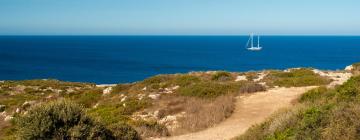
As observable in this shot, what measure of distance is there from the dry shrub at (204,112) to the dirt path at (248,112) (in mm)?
347

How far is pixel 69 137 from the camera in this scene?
11266mm

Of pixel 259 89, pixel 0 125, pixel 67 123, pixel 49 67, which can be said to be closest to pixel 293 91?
pixel 259 89

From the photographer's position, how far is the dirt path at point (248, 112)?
Result: 47.4 feet

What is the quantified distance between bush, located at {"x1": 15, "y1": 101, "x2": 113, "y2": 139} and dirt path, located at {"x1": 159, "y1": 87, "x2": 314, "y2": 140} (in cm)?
369

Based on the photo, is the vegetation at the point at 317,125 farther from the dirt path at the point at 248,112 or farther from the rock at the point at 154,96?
the rock at the point at 154,96

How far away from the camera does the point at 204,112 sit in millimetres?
17844

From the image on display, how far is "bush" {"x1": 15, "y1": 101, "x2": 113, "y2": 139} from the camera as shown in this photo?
439 inches

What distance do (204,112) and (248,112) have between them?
2.08 m

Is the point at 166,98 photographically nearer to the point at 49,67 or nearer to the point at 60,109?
the point at 60,109

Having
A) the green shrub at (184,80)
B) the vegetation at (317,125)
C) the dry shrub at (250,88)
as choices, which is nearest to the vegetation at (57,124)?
the vegetation at (317,125)

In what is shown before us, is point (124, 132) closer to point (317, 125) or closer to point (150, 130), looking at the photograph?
point (150, 130)

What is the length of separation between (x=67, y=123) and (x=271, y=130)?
5.87 m

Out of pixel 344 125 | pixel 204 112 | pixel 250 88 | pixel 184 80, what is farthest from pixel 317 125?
pixel 184 80

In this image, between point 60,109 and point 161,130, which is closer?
point 60,109
